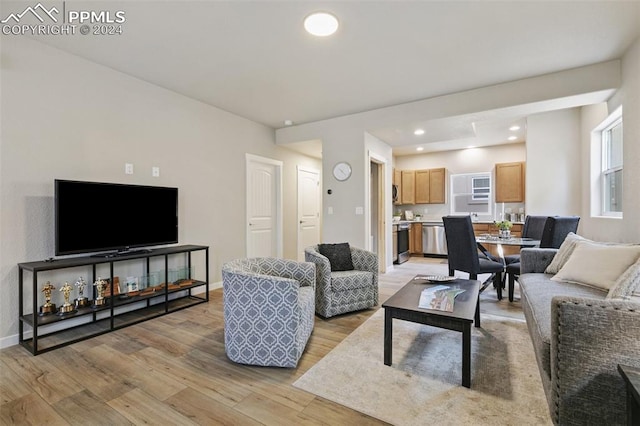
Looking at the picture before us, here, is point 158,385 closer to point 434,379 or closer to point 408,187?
point 434,379

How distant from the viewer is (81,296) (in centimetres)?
284

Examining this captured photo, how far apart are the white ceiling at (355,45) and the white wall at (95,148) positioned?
0.23 meters

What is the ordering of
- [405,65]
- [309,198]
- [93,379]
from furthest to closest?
[309,198]
[405,65]
[93,379]

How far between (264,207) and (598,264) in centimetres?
433

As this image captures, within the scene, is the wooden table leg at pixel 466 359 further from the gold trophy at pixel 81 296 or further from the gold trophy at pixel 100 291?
the gold trophy at pixel 81 296

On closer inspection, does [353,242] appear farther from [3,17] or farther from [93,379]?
[3,17]

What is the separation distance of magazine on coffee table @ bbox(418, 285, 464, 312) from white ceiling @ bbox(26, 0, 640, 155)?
2.15 metres

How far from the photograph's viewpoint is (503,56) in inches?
115

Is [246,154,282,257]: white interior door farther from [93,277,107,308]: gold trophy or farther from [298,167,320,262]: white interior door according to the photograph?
[93,277,107,308]: gold trophy

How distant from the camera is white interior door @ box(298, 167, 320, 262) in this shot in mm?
6078

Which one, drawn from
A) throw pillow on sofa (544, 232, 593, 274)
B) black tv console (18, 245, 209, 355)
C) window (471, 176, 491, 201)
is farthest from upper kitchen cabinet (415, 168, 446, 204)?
black tv console (18, 245, 209, 355)

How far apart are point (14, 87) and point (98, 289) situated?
6.12 feet

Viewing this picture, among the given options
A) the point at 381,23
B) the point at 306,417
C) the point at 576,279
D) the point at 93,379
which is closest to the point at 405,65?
the point at 381,23

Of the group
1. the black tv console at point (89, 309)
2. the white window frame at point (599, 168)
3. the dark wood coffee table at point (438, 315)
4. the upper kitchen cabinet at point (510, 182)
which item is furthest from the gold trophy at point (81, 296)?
the upper kitchen cabinet at point (510, 182)
